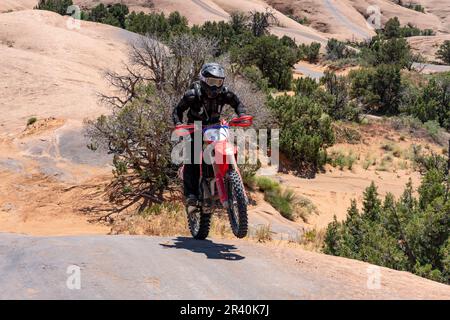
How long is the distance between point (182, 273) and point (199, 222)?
2.10 m

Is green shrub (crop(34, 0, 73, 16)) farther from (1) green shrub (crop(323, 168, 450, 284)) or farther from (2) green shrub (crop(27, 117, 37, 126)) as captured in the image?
(1) green shrub (crop(323, 168, 450, 284))

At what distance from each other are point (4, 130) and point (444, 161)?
13.1m

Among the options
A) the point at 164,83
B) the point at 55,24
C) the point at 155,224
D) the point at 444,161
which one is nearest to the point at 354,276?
the point at 155,224

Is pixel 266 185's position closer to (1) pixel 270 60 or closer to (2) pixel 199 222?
(2) pixel 199 222

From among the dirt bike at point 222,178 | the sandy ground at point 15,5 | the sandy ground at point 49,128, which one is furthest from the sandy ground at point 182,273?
the sandy ground at point 15,5

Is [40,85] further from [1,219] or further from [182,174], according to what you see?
[182,174]

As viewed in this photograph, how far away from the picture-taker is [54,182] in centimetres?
1274

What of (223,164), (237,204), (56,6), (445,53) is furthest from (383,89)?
(56,6)

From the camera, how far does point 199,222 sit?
714cm

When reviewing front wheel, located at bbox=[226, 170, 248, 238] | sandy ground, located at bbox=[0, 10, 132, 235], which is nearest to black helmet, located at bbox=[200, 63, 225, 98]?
front wheel, located at bbox=[226, 170, 248, 238]

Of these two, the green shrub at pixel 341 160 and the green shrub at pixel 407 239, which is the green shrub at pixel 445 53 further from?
the green shrub at pixel 407 239

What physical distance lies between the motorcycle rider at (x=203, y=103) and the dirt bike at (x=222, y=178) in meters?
0.16

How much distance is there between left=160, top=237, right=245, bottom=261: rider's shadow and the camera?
19.6 ft

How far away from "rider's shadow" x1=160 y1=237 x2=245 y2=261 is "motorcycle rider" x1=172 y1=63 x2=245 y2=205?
0.51m
